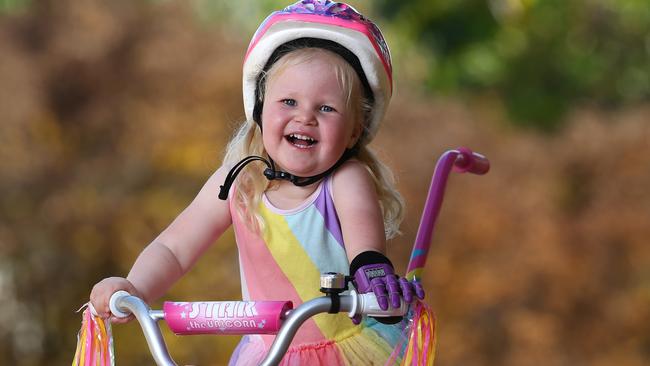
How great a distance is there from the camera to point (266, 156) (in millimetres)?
2492

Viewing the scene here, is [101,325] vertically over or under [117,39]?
under

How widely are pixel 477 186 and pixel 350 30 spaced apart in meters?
6.00

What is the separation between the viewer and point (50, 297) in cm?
722

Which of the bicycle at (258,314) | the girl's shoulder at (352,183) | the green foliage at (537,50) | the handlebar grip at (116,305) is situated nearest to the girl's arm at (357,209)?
the girl's shoulder at (352,183)

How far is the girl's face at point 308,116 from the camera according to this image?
90.7 inches

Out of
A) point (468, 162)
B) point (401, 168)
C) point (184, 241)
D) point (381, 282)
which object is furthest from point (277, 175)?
point (401, 168)

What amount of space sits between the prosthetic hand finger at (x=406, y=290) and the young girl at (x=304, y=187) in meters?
0.19

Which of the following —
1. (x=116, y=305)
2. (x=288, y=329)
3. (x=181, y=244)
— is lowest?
(x=288, y=329)

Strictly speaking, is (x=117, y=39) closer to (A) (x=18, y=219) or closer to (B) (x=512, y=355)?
(A) (x=18, y=219)

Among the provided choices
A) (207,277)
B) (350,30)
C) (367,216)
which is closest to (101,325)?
(367,216)

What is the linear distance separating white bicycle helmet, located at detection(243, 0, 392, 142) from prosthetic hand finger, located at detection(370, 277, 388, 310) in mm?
545

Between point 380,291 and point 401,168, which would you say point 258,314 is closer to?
point 380,291

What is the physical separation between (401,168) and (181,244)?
5.54 meters

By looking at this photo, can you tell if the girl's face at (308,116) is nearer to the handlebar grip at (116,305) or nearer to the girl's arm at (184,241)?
the girl's arm at (184,241)
